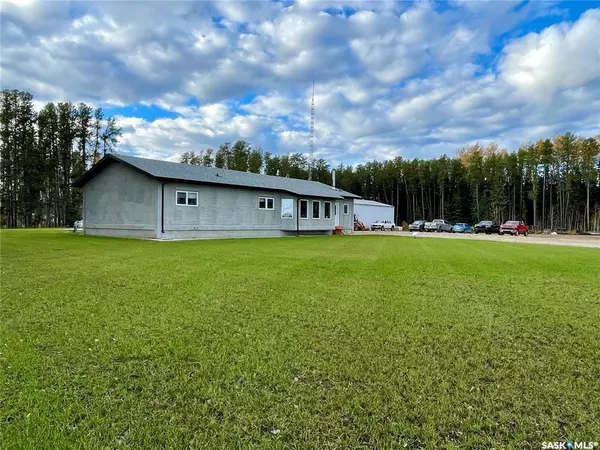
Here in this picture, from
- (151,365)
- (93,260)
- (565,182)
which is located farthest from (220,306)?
(565,182)

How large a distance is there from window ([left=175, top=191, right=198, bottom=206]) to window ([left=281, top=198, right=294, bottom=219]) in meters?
6.70

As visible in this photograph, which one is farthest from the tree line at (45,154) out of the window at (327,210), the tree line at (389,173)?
the window at (327,210)

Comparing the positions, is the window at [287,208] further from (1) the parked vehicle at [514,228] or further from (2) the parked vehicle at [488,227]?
(2) the parked vehicle at [488,227]

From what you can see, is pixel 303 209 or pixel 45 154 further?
pixel 45 154

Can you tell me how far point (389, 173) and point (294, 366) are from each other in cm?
6020

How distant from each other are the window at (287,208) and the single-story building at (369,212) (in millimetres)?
22065

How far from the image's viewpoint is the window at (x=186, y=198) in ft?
63.5

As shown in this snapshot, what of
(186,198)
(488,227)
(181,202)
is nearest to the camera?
(181,202)

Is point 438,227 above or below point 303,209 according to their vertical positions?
below

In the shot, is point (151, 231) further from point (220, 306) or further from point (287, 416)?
point (287, 416)

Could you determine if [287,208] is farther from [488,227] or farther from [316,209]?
[488,227]

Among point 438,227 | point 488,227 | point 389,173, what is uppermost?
point 389,173

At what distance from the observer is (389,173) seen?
6084cm

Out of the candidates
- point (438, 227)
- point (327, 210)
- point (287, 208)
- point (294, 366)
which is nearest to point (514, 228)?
point (438, 227)
